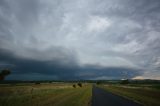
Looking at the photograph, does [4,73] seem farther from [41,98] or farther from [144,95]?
[144,95]

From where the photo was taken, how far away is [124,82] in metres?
186

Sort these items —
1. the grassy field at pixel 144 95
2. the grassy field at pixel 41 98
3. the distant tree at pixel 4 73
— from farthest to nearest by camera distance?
1. the distant tree at pixel 4 73
2. the grassy field at pixel 144 95
3. the grassy field at pixel 41 98

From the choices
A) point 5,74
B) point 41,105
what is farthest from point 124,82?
point 41,105

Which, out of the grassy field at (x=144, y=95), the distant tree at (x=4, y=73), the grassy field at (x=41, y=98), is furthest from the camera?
the distant tree at (x=4, y=73)

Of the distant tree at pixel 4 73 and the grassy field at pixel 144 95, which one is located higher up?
the distant tree at pixel 4 73

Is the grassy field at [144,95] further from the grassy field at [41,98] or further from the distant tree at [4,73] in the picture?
the distant tree at [4,73]

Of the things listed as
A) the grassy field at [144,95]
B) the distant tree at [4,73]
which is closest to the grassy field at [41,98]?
the grassy field at [144,95]

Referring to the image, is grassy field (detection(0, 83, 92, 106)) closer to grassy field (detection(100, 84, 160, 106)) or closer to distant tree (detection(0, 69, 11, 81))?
grassy field (detection(100, 84, 160, 106))

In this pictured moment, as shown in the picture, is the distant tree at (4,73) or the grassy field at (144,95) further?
the distant tree at (4,73)

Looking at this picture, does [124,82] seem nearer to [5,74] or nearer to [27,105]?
[5,74]

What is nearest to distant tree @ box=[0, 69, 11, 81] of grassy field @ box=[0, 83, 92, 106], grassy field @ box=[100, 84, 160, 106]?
grassy field @ box=[0, 83, 92, 106]

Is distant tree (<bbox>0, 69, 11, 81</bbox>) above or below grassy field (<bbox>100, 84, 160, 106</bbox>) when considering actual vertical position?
above

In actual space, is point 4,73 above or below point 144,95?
above

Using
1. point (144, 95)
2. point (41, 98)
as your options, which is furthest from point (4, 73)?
point (144, 95)
